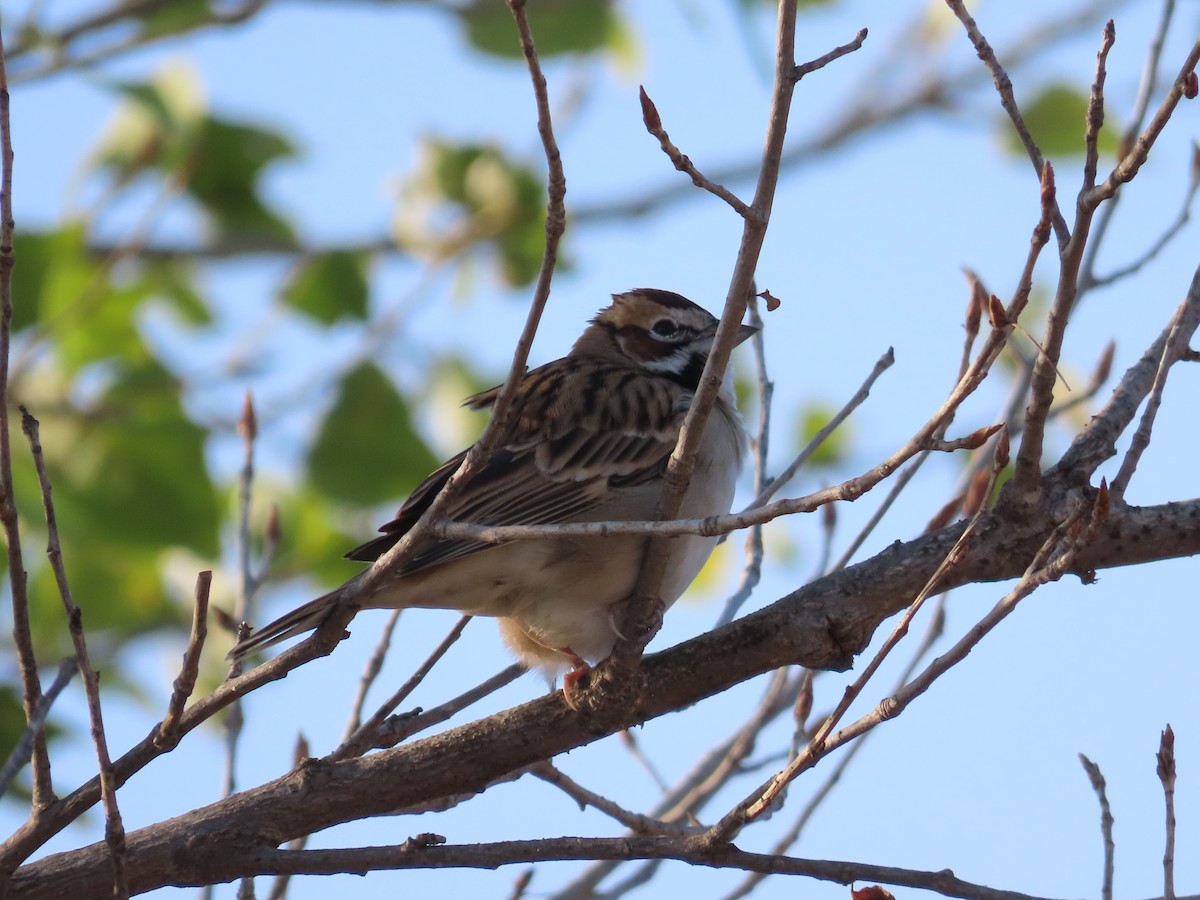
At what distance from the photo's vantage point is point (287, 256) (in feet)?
30.0

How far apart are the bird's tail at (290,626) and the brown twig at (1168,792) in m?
2.24

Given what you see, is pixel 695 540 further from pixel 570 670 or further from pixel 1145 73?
pixel 1145 73

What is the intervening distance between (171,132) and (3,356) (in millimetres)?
4950

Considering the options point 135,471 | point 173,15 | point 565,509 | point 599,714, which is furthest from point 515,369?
point 173,15

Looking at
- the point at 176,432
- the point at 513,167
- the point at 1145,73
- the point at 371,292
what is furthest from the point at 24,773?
the point at 1145,73

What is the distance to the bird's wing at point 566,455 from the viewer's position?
5.63m

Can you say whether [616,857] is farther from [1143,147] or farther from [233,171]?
[233,171]

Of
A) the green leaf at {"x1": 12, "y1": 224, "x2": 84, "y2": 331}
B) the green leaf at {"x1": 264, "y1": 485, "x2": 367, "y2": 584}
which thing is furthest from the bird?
the green leaf at {"x1": 12, "y1": 224, "x2": 84, "y2": 331}

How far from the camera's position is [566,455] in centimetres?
588

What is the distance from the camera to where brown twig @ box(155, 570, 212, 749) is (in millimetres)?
3379

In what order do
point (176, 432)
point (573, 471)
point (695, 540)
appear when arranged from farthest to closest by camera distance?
point (176, 432) → point (573, 471) → point (695, 540)

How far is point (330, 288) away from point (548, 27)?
6.51 ft

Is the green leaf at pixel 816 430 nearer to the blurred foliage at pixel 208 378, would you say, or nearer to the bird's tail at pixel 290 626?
the blurred foliage at pixel 208 378

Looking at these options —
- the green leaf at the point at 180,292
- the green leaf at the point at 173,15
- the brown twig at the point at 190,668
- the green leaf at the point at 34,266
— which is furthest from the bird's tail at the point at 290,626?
the green leaf at the point at 180,292
